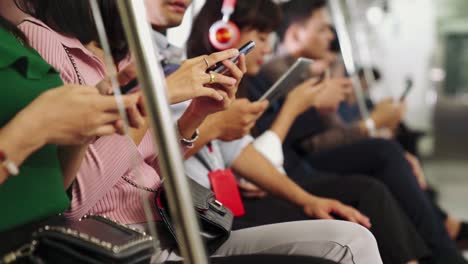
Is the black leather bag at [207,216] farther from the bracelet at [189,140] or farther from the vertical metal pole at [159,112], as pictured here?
the vertical metal pole at [159,112]

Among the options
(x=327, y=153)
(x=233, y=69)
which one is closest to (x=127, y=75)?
(x=233, y=69)

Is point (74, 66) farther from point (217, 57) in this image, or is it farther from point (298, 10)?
point (298, 10)

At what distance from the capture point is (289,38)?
217 centimetres

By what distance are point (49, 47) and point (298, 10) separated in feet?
5.05

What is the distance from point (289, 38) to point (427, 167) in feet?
9.27

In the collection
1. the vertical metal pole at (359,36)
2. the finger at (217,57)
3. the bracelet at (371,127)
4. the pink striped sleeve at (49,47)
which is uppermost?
the pink striped sleeve at (49,47)

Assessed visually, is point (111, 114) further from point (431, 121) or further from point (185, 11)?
point (431, 121)

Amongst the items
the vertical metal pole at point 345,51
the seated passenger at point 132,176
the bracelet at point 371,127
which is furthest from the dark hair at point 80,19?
the vertical metal pole at point 345,51

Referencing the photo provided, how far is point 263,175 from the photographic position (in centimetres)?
153

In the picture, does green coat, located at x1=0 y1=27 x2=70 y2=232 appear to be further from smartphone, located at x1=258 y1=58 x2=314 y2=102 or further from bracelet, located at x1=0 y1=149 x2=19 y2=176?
smartphone, located at x1=258 y1=58 x2=314 y2=102

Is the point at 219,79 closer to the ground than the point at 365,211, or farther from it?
farther from it

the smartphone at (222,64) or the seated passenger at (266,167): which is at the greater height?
the smartphone at (222,64)

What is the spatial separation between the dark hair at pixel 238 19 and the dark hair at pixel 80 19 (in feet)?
0.73

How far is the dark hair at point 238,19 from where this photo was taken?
125cm
